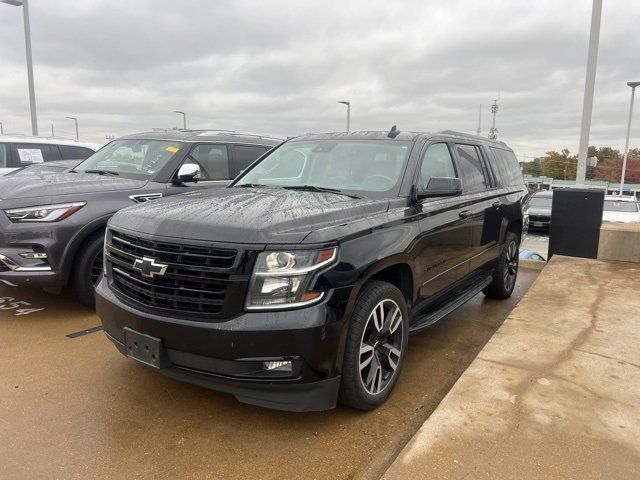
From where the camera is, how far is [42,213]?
4465 millimetres

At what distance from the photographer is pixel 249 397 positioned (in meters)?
2.70

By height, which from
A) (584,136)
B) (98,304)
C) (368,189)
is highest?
(584,136)

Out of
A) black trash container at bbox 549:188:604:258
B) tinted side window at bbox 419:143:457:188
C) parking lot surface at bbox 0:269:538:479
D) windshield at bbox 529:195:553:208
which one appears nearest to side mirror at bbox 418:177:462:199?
tinted side window at bbox 419:143:457:188

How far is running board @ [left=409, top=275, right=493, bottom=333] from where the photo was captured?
369cm

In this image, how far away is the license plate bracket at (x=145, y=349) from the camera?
9.05 ft

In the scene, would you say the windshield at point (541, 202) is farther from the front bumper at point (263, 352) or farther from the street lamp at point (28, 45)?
the front bumper at point (263, 352)

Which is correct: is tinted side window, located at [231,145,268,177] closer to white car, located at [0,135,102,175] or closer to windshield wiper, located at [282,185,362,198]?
windshield wiper, located at [282,185,362,198]

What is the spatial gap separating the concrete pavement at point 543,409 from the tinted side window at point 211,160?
12.7 feet

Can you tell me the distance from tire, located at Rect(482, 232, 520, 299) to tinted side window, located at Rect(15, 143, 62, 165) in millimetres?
9355

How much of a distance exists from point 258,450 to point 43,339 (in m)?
2.58

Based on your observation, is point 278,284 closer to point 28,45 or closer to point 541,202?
point 28,45

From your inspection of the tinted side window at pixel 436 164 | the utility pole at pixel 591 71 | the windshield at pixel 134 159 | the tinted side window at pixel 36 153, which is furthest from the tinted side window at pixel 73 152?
the utility pole at pixel 591 71

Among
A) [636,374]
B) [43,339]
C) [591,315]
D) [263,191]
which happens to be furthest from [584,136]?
[43,339]

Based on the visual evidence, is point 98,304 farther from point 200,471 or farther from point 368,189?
point 368,189
